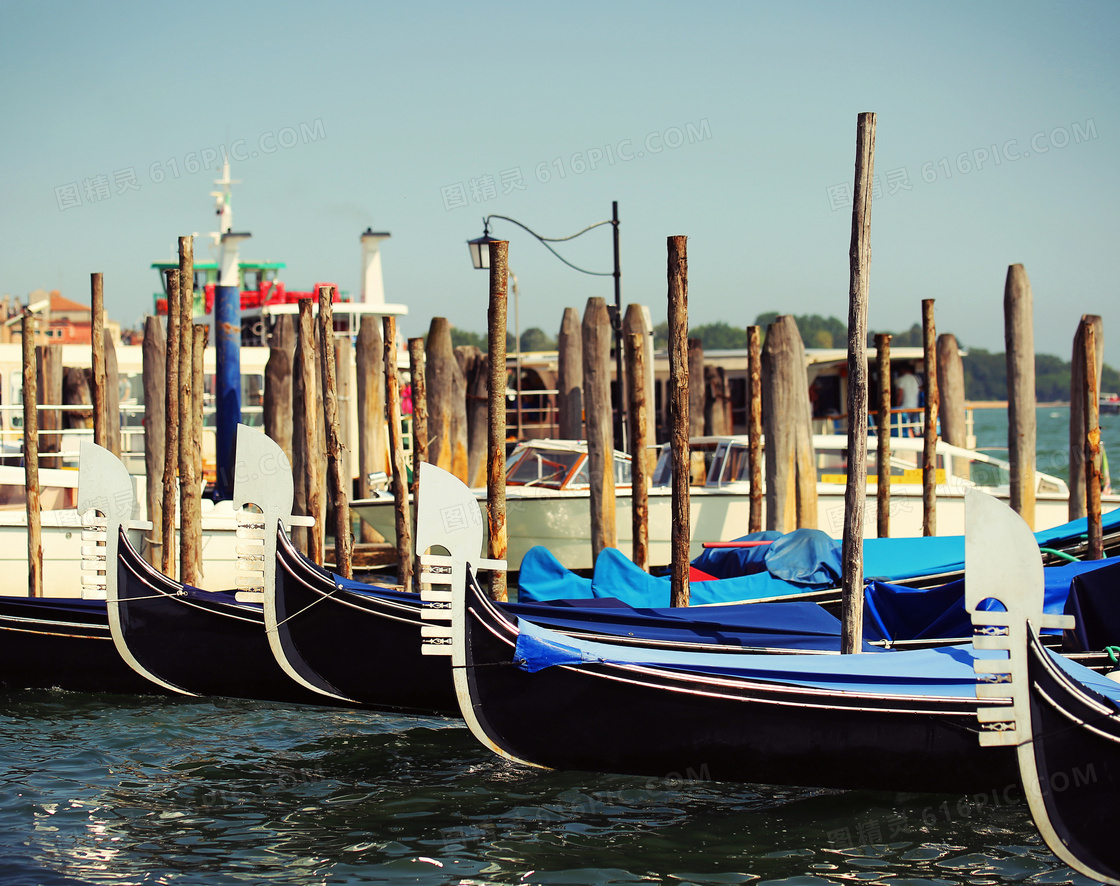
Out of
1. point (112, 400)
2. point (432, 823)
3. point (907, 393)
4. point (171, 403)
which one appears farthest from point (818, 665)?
point (907, 393)

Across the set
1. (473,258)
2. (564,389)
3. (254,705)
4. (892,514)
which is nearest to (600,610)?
(254,705)

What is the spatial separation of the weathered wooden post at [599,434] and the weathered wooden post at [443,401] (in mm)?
3175

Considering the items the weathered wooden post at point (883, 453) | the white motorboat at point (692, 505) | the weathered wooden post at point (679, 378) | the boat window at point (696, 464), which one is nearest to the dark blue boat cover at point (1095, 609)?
the weathered wooden post at point (679, 378)

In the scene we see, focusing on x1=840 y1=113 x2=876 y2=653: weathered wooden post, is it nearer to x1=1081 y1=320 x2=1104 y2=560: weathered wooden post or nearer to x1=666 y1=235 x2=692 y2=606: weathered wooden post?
x1=666 y1=235 x2=692 y2=606: weathered wooden post

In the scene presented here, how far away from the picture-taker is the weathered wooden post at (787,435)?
1330cm

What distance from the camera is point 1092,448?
1145cm

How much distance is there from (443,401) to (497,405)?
260 inches

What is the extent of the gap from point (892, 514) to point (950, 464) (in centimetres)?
122

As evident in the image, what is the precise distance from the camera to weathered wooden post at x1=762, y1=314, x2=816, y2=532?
524 inches

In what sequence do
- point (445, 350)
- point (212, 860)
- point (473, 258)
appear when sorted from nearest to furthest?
point (212, 860)
point (473, 258)
point (445, 350)

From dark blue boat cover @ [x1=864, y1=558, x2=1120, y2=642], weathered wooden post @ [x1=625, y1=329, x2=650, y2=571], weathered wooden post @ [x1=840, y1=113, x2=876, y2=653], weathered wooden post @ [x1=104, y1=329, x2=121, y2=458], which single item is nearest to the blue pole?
weathered wooden post @ [x1=104, y1=329, x2=121, y2=458]

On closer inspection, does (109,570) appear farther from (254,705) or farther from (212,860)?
(212,860)

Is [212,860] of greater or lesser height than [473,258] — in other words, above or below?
below

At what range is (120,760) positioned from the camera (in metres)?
7.80
